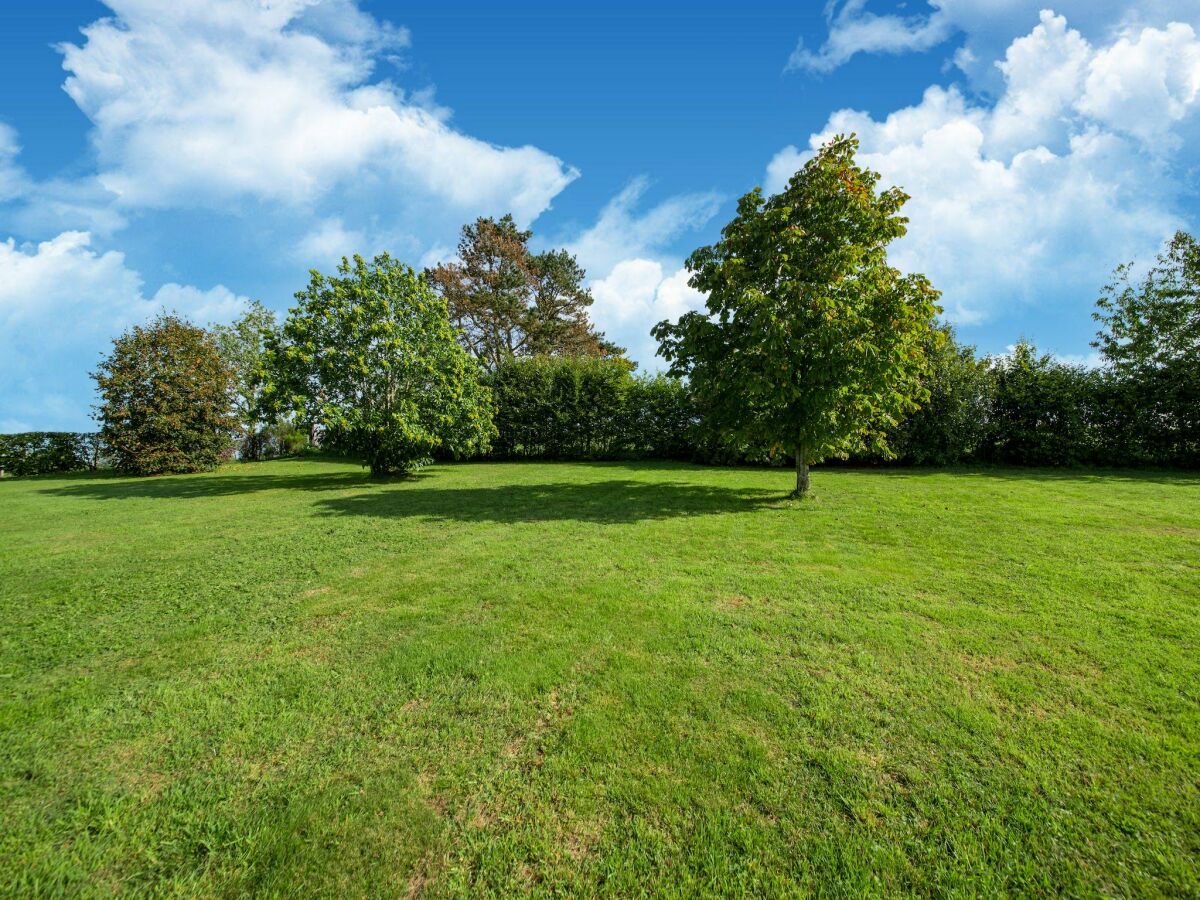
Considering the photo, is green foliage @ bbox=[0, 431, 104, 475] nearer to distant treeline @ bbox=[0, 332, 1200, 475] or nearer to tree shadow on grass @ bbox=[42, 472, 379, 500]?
distant treeline @ bbox=[0, 332, 1200, 475]

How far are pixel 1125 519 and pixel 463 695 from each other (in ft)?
37.1

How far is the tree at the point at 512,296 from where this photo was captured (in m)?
30.0

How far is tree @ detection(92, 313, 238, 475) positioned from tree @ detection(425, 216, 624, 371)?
13.0m

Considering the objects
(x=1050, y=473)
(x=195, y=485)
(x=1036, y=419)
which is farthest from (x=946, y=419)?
(x=195, y=485)

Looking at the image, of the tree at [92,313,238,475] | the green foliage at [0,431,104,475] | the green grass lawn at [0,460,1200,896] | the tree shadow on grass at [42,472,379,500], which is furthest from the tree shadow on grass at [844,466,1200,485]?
the green foliage at [0,431,104,475]

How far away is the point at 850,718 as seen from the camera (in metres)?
3.19

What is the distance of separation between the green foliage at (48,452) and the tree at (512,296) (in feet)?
60.1

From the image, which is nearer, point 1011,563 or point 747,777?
point 747,777

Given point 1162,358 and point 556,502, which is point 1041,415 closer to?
point 1162,358

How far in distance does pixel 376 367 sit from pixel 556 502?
820 centimetres

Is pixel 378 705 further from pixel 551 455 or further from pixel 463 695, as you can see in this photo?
pixel 551 455

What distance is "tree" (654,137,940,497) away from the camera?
956 centimetres

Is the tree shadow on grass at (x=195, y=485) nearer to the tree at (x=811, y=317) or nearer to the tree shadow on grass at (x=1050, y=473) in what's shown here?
the tree at (x=811, y=317)

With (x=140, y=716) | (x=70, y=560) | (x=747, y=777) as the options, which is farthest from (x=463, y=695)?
(x=70, y=560)
